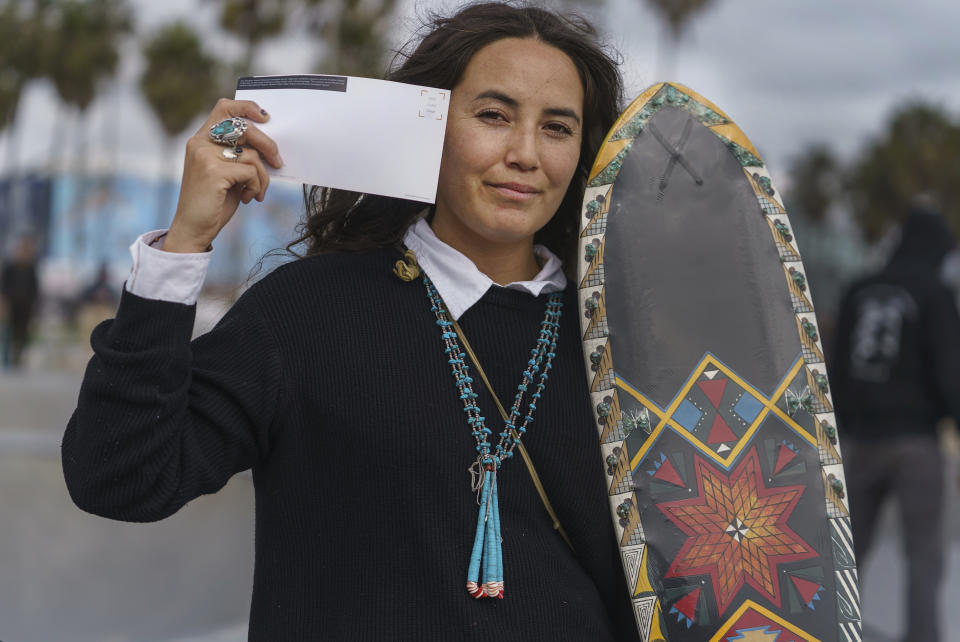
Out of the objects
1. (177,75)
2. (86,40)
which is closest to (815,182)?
(177,75)

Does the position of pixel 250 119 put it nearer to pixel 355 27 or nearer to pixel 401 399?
pixel 401 399

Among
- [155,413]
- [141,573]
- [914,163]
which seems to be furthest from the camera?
[914,163]

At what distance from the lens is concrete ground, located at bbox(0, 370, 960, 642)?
13.5 feet

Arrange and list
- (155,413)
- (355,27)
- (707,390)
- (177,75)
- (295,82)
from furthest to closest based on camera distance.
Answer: (177,75) < (355,27) < (707,390) < (295,82) < (155,413)

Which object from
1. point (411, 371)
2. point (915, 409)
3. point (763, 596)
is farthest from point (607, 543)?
point (915, 409)

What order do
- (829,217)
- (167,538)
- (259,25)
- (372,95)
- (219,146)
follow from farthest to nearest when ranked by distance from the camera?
(829,217) → (259,25) → (167,538) → (372,95) → (219,146)

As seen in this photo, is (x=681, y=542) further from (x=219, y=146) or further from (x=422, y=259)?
(x=219, y=146)

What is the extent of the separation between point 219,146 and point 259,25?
819 inches

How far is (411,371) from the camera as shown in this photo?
1.63 m

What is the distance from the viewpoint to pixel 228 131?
1567 mm

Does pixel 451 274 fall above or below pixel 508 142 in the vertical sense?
below

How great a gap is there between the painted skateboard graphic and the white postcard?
0.44 meters

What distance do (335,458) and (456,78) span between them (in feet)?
2.56

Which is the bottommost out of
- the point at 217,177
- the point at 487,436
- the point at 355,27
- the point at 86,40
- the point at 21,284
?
the point at 21,284
